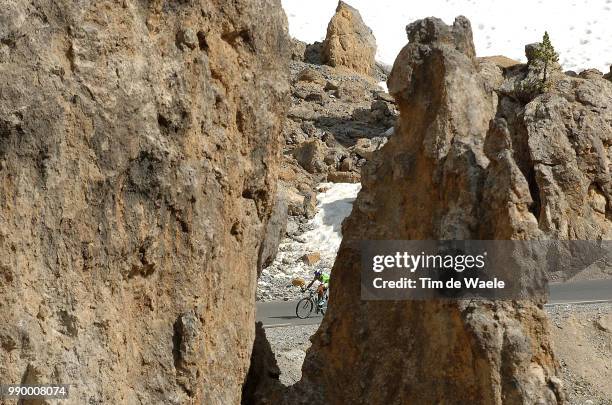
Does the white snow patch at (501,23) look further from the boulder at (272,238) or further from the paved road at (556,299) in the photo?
the boulder at (272,238)

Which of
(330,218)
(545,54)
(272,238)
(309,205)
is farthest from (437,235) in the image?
(545,54)

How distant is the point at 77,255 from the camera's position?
686cm

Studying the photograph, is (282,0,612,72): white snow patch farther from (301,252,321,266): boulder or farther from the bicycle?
the bicycle

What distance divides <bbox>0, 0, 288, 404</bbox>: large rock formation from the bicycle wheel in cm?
1250

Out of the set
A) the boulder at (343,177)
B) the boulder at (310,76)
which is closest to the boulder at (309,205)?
the boulder at (343,177)

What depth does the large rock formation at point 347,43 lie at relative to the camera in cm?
4766

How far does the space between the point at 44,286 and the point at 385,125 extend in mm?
35255

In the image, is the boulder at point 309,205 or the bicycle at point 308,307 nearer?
the bicycle at point 308,307

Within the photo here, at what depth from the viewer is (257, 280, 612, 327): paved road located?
20547mm

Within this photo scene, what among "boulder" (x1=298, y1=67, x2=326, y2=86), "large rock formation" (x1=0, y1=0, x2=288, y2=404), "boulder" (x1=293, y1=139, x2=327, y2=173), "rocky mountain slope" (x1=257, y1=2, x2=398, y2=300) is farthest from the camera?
"boulder" (x1=298, y1=67, x2=326, y2=86)

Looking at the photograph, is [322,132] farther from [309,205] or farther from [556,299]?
[556,299]

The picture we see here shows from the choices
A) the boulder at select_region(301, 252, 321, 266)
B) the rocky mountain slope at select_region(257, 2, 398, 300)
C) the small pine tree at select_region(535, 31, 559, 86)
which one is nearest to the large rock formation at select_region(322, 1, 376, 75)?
the rocky mountain slope at select_region(257, 2, 398, 300)

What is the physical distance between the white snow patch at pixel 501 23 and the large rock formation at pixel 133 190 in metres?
49.0

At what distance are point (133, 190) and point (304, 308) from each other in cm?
1450
